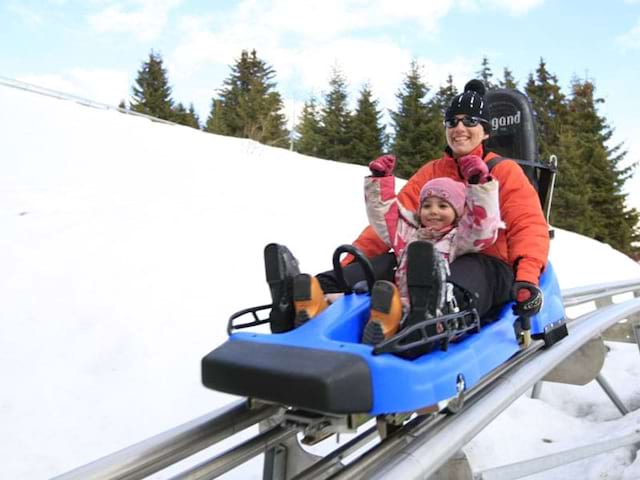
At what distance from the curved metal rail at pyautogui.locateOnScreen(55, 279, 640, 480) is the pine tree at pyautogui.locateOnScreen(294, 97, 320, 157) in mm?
26259

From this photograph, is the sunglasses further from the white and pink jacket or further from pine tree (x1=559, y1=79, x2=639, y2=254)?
pine tree (x1=559, y1=79, x2=639, y2=254)

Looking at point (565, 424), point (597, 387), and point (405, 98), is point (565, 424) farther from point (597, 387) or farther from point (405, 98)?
point (405, 98)

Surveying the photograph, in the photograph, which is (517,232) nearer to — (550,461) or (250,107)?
(550,461)

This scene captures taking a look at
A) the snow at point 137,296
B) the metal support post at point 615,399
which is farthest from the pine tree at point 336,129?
the metal support post at point 615,399

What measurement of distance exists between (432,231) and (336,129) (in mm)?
25395

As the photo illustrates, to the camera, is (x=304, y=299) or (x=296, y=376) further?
(x=304, y=299)

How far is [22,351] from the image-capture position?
4.00m

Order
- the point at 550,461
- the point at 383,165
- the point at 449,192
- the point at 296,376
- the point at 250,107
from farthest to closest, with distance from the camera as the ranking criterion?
the point at 250,107
the point at 550,461
the point at 383,165
the point at 449,192
the point at 296,376

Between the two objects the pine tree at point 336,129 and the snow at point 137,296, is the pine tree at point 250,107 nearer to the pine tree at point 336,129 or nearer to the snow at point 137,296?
the pine tree at point 336,129

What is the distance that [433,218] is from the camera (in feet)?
7.81

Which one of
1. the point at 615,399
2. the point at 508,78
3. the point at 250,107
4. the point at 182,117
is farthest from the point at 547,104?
the point at 615,399

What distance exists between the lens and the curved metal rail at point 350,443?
1685mm

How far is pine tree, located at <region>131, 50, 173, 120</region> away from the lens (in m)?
30.4

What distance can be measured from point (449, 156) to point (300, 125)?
3228cm
